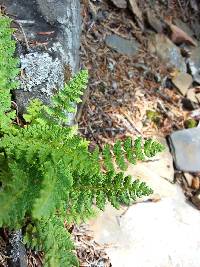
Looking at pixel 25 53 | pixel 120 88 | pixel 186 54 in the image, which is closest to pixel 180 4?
pixel 186 54

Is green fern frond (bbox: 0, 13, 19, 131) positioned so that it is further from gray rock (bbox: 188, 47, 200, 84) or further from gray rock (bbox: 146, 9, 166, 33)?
gray rock (bbox: 188, 47, 200, 84)

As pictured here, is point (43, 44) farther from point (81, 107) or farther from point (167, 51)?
point (167, 51)

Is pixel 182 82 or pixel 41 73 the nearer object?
pixel 41 73

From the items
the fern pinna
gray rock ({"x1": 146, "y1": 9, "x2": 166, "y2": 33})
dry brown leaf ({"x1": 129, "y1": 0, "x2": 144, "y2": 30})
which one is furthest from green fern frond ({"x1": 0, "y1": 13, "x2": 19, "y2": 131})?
gray rock ({"x1": 146, "y1": 9, "x2": 166, "y2": 33})

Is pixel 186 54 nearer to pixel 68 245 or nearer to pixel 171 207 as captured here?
pixel 171 207

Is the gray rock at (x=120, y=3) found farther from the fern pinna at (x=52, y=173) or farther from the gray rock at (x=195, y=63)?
the fern pinna at (x=52, y=173)

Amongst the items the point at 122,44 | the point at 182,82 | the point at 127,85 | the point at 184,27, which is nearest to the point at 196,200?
the point at 127,85
